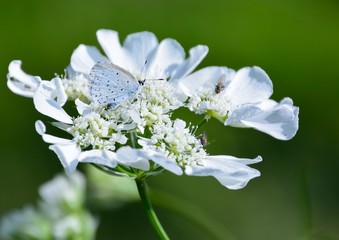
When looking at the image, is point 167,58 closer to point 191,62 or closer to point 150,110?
point 191,62

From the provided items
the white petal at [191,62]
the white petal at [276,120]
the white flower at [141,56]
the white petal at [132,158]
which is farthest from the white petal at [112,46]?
the white petal at [132,158]

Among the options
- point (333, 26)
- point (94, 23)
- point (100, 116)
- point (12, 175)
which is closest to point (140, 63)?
point (100, 116)

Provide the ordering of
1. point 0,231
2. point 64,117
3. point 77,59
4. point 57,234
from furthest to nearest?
point 0,231 < point 57,234 < point 77,59 < point 64,117

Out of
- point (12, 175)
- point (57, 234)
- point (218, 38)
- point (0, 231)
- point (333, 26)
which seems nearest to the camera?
point (57, 234)

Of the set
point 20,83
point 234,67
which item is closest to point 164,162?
point 20,83

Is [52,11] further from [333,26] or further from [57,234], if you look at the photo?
[57,234]

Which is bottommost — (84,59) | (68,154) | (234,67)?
(234,67)

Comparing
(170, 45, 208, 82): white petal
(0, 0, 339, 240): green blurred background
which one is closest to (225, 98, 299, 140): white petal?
(170, 45, 208, 82): white petal
